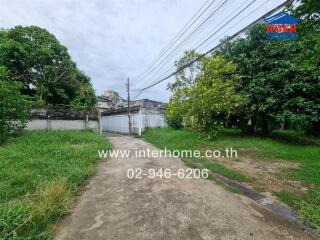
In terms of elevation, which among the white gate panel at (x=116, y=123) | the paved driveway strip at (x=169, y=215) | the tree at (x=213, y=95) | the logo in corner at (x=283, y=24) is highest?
the logo in corner at (x=283, y=24)

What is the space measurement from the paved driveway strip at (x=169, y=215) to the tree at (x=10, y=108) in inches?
287

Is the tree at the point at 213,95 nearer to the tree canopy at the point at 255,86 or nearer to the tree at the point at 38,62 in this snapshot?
the tree canopy at the point at 255,86

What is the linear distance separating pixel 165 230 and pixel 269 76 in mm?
9063

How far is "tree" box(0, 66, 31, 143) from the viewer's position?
30.8 ft

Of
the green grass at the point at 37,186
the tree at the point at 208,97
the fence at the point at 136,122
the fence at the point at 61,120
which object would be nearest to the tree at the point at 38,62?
the fence at the point at 61,120

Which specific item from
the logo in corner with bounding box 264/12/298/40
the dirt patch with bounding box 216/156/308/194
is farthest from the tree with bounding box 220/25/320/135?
the dirt patch with bounding box 216/156/308/194

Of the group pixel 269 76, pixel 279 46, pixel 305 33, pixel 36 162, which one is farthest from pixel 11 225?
pixel 279 46

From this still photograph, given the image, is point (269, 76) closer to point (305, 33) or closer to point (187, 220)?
point (305, 33)

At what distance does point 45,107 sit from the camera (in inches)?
567

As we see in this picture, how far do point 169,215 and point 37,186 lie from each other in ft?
8.91

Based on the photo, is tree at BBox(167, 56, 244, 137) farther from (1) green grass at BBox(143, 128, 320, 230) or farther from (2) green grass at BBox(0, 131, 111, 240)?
Result: (2) green grass at BBox(0, 131, 111, 240)

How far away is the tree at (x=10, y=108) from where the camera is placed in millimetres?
9376

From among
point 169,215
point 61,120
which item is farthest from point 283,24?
point 61,120

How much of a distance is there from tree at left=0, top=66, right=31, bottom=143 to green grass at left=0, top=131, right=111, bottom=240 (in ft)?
9.56
